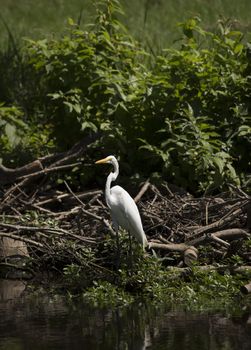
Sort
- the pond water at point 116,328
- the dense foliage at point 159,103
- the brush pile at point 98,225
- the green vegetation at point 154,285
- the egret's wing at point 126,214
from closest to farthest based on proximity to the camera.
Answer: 1. the pond water at point 116,328
2. the green vegetation at point 154,285
3. the egret's wing at point 126,214
4. the brush pile at point 98,225
5. the dense foliage at point 159,103

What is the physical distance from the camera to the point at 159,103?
9.23m

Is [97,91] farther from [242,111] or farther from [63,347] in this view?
[63,347]

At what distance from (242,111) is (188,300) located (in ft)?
Result: 9.82

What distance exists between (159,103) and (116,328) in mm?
3531

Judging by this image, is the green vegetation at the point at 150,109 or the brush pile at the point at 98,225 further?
the green vegetation at the point at 150,109

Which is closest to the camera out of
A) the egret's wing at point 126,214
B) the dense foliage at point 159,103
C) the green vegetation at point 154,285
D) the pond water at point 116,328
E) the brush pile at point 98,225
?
the pond water at point 116,328

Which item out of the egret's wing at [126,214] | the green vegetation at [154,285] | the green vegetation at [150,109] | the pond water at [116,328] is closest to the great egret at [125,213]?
the egret's wing at [126,214]

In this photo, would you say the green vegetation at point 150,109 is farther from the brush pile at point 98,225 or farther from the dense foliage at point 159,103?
the brush pile at point 98,225

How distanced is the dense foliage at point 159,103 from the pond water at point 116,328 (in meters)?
2.38

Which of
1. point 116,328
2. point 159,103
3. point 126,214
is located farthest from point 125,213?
point 159,103

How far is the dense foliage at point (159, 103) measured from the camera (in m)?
8.86

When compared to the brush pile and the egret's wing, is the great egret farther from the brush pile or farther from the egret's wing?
the brush pile

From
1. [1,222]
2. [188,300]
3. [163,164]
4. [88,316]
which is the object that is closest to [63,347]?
[88,316]

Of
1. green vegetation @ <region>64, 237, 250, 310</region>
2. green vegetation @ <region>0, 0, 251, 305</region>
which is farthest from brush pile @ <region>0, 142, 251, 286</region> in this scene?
green vegetation @ <region>0, 0, 251, 305</region>
